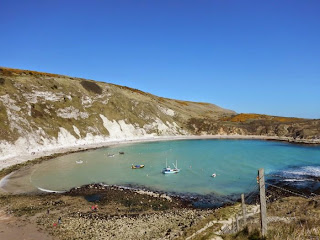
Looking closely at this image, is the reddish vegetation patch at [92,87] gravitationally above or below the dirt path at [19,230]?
above

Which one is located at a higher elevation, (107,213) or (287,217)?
(287,217)

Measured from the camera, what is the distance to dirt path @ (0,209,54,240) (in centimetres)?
2437

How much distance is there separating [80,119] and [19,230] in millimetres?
81023

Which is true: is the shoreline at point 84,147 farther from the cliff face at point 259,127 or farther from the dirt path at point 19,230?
the dirt path at point 19,230

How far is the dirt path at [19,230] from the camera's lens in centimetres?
2437

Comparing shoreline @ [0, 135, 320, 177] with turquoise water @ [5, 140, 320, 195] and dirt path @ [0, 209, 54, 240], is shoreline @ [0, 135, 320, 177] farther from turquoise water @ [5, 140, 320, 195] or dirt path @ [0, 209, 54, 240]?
dirt path @ [0, 209, 54, 240]

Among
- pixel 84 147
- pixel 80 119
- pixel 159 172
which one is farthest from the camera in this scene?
pixel 80 119

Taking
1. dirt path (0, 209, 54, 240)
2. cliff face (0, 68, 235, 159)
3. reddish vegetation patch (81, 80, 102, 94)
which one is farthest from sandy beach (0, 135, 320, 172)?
reddish vegetation patch (81, 80, 102, 94)

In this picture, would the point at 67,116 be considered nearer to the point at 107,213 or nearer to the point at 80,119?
the point at 80,119

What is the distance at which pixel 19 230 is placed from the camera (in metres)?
25.8

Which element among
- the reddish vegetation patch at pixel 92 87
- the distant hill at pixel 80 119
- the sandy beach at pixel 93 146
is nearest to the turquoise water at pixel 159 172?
the sandy beach at pixel 93 146

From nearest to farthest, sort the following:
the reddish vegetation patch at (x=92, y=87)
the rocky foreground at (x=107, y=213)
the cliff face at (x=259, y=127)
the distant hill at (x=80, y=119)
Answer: the rocky foreground at (x=107, y=213) → the distant hill at (x=80, y=119) → the reddish vegetation patch at (x=92, y=87) → the cliff face at (x=259, y=127)

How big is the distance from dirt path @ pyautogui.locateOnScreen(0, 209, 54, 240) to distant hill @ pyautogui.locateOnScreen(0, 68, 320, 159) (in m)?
42.5

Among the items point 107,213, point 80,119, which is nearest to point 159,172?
point 107,213
